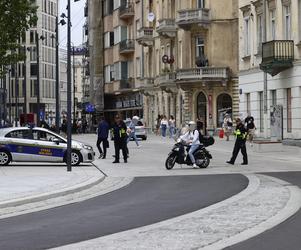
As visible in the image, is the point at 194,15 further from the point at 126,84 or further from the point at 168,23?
the point at 126,84

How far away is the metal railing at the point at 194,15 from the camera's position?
5685 cm

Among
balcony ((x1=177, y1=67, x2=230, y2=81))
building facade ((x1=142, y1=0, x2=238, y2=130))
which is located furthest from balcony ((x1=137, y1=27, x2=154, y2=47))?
balcony ((x1=177, y1=67, x2=230, y2=81))

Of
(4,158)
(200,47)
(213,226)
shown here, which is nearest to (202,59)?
(200,47)

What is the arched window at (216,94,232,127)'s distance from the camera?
57.0 m

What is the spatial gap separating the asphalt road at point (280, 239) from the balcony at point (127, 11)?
230 feet

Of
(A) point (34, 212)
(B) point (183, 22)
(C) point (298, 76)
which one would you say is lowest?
(A) point (34, 212)

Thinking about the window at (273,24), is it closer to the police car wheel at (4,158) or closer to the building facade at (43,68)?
the police car wheel at (4,158)

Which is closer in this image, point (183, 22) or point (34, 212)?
point (34, 212)

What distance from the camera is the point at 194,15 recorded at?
187 ft

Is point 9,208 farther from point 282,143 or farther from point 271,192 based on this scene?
point 282,143

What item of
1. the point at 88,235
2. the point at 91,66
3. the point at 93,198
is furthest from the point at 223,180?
the point at 91,66

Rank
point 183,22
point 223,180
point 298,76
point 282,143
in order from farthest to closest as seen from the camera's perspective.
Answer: point 183,22
point 298,76
point 282,143
point 223,180

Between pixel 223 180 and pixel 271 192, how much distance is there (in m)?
4.02

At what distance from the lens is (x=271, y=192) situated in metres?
16.1
